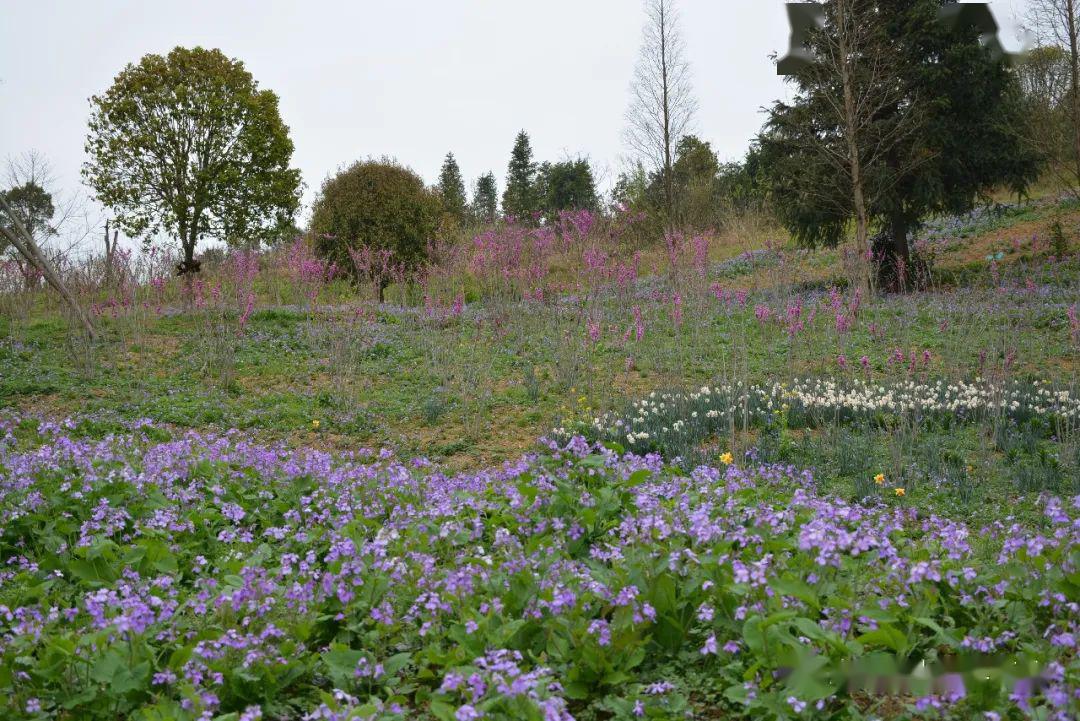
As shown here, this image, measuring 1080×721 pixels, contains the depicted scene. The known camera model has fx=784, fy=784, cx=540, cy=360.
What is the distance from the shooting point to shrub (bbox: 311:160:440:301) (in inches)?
601

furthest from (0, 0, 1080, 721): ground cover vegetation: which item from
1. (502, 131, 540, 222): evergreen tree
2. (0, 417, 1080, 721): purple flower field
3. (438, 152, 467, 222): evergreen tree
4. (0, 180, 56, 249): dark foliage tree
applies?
(502, 131, 540, 222): evergreen tree

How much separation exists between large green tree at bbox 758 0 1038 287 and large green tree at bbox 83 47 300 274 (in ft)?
31.6

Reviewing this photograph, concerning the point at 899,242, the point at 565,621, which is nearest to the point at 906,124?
the point at 899,242

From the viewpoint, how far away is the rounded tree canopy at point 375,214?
601 inches

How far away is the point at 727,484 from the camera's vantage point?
3.70 metres

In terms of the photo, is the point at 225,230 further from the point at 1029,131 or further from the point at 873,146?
the point at 1029,131

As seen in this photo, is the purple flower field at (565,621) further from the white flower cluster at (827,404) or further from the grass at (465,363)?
the grass at (465,363)

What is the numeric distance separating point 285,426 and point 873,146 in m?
11.1

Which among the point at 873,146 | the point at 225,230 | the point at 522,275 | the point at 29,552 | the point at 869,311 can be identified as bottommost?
the point at 29,552

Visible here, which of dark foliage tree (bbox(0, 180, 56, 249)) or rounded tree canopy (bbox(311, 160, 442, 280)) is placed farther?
dark foliage tree (bbox(0, 180, 56, 249))

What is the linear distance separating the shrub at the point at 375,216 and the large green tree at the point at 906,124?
7.15 m

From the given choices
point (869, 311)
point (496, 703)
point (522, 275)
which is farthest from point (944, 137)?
point (496, 703)

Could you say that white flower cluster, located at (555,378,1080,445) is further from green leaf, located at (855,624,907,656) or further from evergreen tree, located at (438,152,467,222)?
evergreen tree, located at (438,152,467,222)

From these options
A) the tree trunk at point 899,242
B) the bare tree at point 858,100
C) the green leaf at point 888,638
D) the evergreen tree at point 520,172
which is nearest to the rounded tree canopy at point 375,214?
the bare tree at point 858,100
